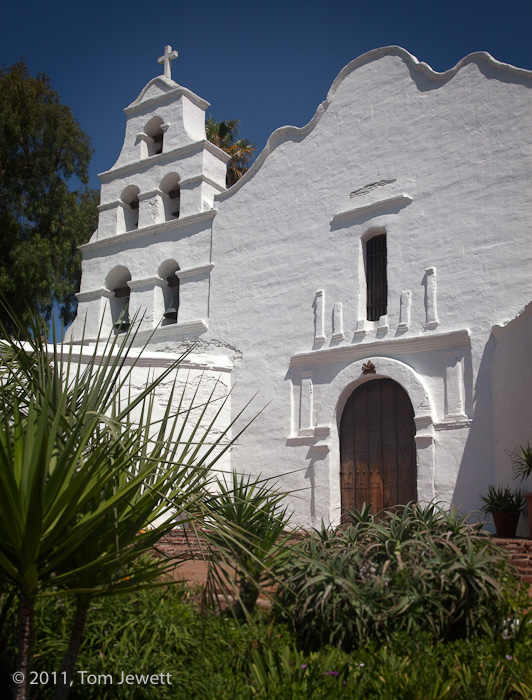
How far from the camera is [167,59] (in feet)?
51.0

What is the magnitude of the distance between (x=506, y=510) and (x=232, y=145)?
1941cm

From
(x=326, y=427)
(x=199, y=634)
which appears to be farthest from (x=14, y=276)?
(x=199, y=634)

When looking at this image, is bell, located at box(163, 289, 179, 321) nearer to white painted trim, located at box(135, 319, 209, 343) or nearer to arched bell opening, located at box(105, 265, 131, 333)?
white painted trim, located at box(135, 319, 209, 343)

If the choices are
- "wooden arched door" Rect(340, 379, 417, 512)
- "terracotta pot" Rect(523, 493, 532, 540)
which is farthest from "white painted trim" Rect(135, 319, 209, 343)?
"terracotta pot" Rect(523, 493, 532, 540)

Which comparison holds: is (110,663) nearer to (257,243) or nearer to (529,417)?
(529,417)

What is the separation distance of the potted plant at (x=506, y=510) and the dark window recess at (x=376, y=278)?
12.1 feet

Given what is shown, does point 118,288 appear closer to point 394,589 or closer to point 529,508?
point 529,508

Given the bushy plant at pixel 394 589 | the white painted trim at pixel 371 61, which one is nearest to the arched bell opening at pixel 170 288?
the white painted trim at pixel 371 61

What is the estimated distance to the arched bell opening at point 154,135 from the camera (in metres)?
15.4

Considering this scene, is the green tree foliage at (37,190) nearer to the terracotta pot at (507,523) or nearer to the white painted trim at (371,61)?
the white painted trim at (371,61)

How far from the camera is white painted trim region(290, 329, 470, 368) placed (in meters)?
10.2

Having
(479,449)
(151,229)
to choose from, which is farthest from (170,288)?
(479,449)

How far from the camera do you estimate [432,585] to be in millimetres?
4895

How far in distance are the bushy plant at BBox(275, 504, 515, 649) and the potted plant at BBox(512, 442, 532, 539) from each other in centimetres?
328
